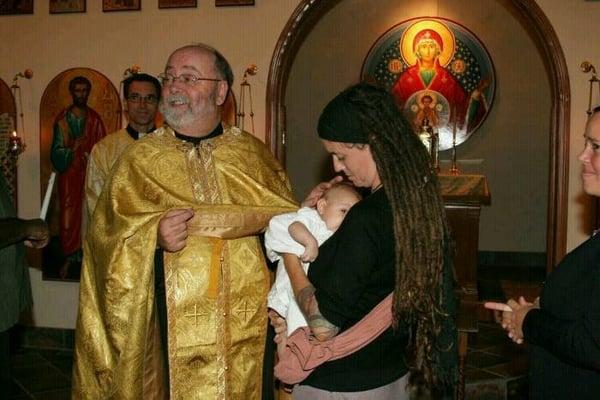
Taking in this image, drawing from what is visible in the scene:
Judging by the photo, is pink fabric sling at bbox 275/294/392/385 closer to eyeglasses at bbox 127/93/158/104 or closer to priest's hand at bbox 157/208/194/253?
priest's hand at bbox 157/208/194/253

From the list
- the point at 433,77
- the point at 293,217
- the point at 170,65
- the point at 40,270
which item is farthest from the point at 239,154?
the point at 433,77

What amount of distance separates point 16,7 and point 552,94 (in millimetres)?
4382

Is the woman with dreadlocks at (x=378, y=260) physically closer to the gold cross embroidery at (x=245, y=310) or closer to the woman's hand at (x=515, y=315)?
the woman's hand at (x=515, y=315)

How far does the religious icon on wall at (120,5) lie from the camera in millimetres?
5617

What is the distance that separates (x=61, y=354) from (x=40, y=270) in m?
0.74

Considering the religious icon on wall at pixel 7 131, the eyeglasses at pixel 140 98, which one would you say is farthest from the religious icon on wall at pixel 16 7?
the eyeglasses at pixel 140 98

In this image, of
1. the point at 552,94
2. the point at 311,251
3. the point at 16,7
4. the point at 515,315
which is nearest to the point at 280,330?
the point at 311,251

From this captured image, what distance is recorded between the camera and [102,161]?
4.57 metres

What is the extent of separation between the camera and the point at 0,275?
318 cm

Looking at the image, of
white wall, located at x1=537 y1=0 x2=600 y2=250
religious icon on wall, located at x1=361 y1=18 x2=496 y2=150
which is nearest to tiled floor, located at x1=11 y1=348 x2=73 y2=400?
white wall, located at x1=537 y1=0 x2=600 y2=250

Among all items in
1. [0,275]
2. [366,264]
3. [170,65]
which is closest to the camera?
[366,264]

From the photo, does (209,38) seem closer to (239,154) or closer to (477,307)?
(239,154)

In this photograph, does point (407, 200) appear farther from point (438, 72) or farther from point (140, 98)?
point (438, 72)

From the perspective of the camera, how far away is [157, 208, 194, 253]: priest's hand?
2.65 metres
